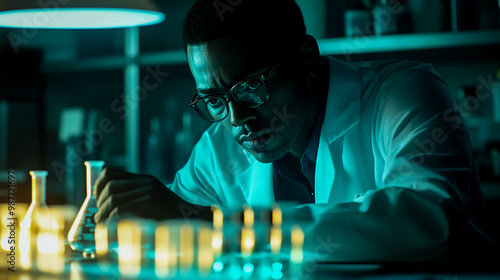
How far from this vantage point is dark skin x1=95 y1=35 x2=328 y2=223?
39.5 inches

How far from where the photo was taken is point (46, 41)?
2.81m

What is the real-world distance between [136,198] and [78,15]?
45 cm

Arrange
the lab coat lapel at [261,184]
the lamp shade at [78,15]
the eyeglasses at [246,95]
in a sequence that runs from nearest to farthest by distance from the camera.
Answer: the lamp shade at [78,15], the eyeglasses at [246,95], the lab coat lapel at [261,184]

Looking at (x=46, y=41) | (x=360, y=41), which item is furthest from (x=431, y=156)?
(x=46, y=41)

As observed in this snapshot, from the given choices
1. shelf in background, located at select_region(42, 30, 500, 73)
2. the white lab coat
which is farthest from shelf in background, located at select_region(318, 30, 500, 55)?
the white lab coat

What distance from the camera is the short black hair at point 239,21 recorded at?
1.21 metres

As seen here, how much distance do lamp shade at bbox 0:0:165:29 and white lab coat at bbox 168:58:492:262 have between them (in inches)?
17.3

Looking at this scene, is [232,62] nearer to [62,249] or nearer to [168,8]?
[62,249]

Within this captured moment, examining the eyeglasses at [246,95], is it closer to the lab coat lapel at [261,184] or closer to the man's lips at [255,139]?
the man's lips at [255,139]

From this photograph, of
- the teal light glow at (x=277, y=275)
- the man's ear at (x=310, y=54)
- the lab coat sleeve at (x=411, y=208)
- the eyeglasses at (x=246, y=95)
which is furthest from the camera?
the man's ear at (x=310, y=54)

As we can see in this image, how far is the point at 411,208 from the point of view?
3.01 feet

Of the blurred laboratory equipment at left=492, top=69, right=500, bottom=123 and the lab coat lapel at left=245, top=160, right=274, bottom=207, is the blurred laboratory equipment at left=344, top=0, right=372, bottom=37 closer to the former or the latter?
the blurred laboratory equipment at left=492, top=69, right=500, bottom=123

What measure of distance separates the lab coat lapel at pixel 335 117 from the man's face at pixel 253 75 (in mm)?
128

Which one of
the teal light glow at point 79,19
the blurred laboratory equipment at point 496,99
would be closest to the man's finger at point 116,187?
the teal light glow at point 79,19
